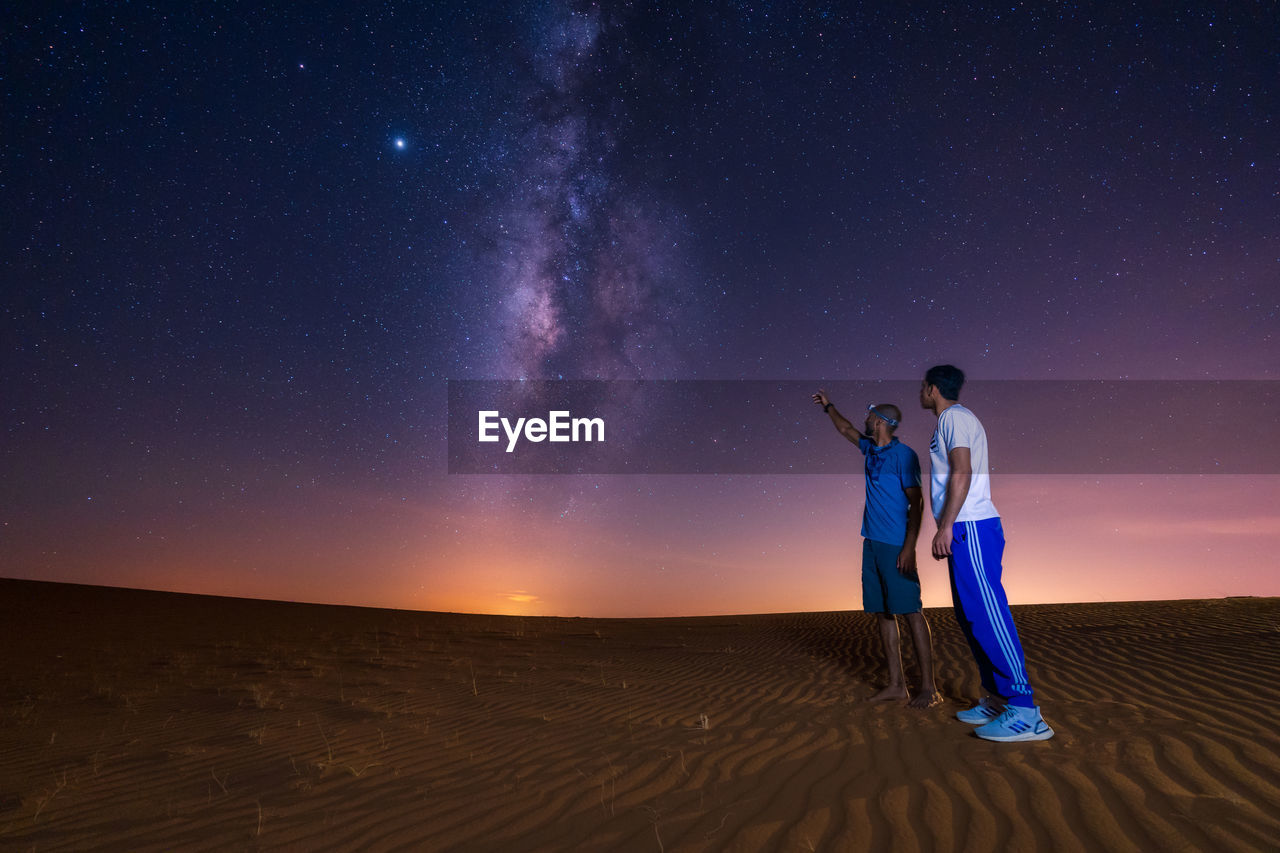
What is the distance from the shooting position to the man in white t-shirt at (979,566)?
376 cm

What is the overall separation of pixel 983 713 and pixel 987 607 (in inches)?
33.1

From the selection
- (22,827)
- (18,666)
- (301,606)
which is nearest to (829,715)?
(22,827)

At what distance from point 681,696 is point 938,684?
2231mm

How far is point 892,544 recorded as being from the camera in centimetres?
516

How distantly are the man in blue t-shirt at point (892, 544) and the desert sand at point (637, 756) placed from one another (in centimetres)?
42

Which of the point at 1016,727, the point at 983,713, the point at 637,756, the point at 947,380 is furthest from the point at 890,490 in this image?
the point at 637,756

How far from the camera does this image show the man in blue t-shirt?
194 inches

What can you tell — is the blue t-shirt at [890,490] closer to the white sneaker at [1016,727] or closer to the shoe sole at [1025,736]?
the white sneaker at [1016,727]

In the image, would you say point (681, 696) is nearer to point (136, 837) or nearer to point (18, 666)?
point (136, 837)

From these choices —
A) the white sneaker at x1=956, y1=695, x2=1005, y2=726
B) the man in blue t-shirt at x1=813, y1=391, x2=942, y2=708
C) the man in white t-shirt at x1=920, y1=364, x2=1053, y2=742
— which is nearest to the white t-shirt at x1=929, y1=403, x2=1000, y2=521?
the man in white t-shirt at x1=920, y1=364, x2=1053, y2=742

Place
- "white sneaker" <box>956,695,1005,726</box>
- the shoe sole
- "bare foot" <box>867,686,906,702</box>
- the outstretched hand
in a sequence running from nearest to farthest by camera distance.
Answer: the shoe sole
the outstretched hand
"white sneaker" <box>956,695,1005,726</box>
"bare foot" <box>867,686,906,702</box>

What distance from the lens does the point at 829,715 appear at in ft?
15.5

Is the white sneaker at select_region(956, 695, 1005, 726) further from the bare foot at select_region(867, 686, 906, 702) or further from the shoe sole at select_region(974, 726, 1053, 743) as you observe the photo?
the bare foot at select_region(867, 686, 906, 702)

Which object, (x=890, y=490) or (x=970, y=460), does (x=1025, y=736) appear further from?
(x=890, y=490)
